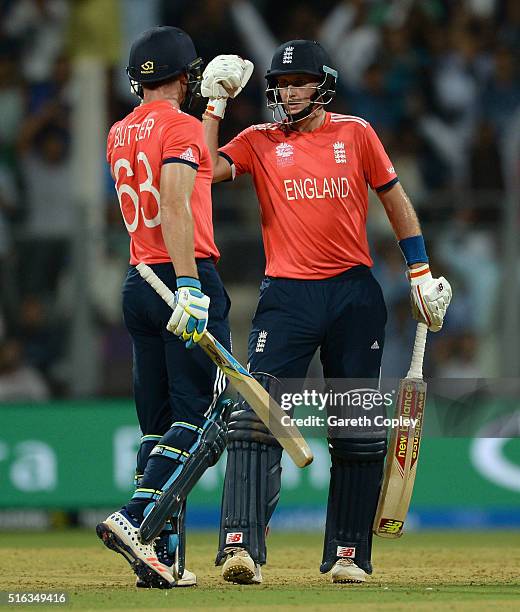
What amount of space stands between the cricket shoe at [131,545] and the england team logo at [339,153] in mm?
1956

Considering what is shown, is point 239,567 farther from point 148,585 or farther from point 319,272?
point 319,272

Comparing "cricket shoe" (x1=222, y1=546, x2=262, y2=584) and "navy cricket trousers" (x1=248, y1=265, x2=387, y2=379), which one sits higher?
"navy cricket trousers" (x1=248, y1=265, x2=387, y2=379)

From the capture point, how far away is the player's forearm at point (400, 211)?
6918 mm

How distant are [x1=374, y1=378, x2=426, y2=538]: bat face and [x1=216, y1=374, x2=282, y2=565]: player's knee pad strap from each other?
567 millimetres

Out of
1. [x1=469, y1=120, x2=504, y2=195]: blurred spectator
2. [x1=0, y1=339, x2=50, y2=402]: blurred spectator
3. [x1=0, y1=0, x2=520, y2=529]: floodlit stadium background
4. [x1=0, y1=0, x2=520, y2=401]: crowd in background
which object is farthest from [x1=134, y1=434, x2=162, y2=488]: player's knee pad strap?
[x1=469, y1=120, x2=504, y2=195]: blurred spectator

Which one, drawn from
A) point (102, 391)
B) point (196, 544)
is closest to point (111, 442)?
point (102, 391)

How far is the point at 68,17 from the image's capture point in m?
13.2

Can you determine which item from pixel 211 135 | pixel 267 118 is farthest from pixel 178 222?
pixel 267 118

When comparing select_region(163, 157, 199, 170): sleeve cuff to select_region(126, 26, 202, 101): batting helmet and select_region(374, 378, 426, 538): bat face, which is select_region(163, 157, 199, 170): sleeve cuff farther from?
select_region(374, 378, 426, 538): bat face

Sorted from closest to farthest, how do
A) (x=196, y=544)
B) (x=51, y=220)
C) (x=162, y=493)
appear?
(x=162, y=493) → (x=196, y=544) → (x=51, y=220)

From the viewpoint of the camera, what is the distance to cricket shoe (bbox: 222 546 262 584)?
641 centimetres

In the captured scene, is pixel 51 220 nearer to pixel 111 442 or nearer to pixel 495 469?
pixel 111 442

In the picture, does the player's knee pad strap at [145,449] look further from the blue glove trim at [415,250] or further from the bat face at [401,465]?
the blue glove trim at [415,250]

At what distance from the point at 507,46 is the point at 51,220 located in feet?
15.3
